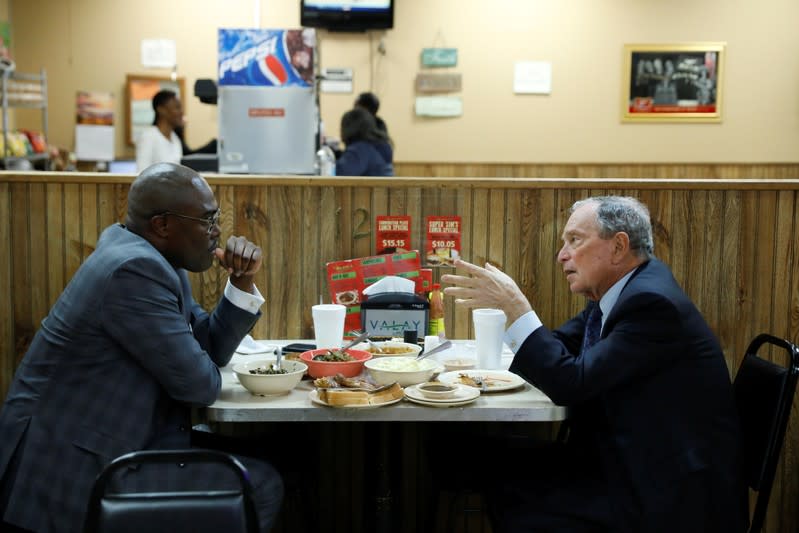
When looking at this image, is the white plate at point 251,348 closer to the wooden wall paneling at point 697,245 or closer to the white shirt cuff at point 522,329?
the white shirt cuff at point 522,329

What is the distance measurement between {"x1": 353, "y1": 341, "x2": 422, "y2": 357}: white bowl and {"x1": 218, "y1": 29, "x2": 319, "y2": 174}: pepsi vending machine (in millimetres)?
1341

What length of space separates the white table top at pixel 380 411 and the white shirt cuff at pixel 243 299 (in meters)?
0.32

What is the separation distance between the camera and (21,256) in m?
3.10

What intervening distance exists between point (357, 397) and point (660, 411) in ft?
2.58

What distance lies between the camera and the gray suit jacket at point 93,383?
204 cm

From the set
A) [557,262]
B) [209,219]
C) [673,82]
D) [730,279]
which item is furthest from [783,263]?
[673,82]

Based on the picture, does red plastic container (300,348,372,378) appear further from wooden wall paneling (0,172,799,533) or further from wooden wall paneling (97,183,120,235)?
wooden wall paneling (97,183,120,235)

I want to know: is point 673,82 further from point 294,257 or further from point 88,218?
point 88,218

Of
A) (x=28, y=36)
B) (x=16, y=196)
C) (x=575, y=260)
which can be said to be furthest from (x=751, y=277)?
(x=28, y=36)

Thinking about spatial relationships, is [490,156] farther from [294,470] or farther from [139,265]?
[139,265]

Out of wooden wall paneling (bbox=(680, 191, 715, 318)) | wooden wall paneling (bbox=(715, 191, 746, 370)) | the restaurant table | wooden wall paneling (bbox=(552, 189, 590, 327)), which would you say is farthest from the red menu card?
wooden wall paneling (bbox=(715, 191, 746, 370))

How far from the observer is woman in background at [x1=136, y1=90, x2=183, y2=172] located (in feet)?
19.6

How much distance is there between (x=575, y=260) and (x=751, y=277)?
1.08 meters

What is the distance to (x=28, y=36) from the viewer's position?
23.7 ft
